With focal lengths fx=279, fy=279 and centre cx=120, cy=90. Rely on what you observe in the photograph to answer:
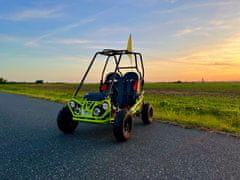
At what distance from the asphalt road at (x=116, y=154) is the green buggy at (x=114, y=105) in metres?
0.33

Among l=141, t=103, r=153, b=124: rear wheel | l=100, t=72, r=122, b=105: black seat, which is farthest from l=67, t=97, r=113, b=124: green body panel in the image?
l=141, t=103, r=153, b=124: rear wheel

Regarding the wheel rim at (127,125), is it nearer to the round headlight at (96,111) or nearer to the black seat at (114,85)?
the round headlight at (96,111)

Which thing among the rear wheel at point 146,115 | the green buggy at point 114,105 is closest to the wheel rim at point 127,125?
the green buggy at point 114,105

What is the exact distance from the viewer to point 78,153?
480cm

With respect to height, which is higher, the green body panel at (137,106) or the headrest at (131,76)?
the headrest at (131,76)

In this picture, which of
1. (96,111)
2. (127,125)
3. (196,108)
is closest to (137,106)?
(127,125)

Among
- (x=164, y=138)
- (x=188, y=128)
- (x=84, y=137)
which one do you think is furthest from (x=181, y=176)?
(x=188, y=128)

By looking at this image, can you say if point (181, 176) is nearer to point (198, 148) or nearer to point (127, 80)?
point (198, 148)

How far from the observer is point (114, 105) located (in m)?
6.93

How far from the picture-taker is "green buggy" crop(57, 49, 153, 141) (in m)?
5.75

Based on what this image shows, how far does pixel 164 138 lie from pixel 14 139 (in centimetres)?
Result: 318

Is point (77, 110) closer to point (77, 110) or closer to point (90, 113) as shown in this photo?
point (77, 110)

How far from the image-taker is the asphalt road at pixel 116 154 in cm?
379

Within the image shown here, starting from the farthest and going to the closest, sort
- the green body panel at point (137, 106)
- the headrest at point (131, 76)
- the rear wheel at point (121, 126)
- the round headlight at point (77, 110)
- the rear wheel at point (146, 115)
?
the headrest at point (131, 76) → the rear wheel at point (146, 115) → the green body panel at point (137, 106) → the round headlight at point (77, 110) → the rear wheel at point (121, 126)
